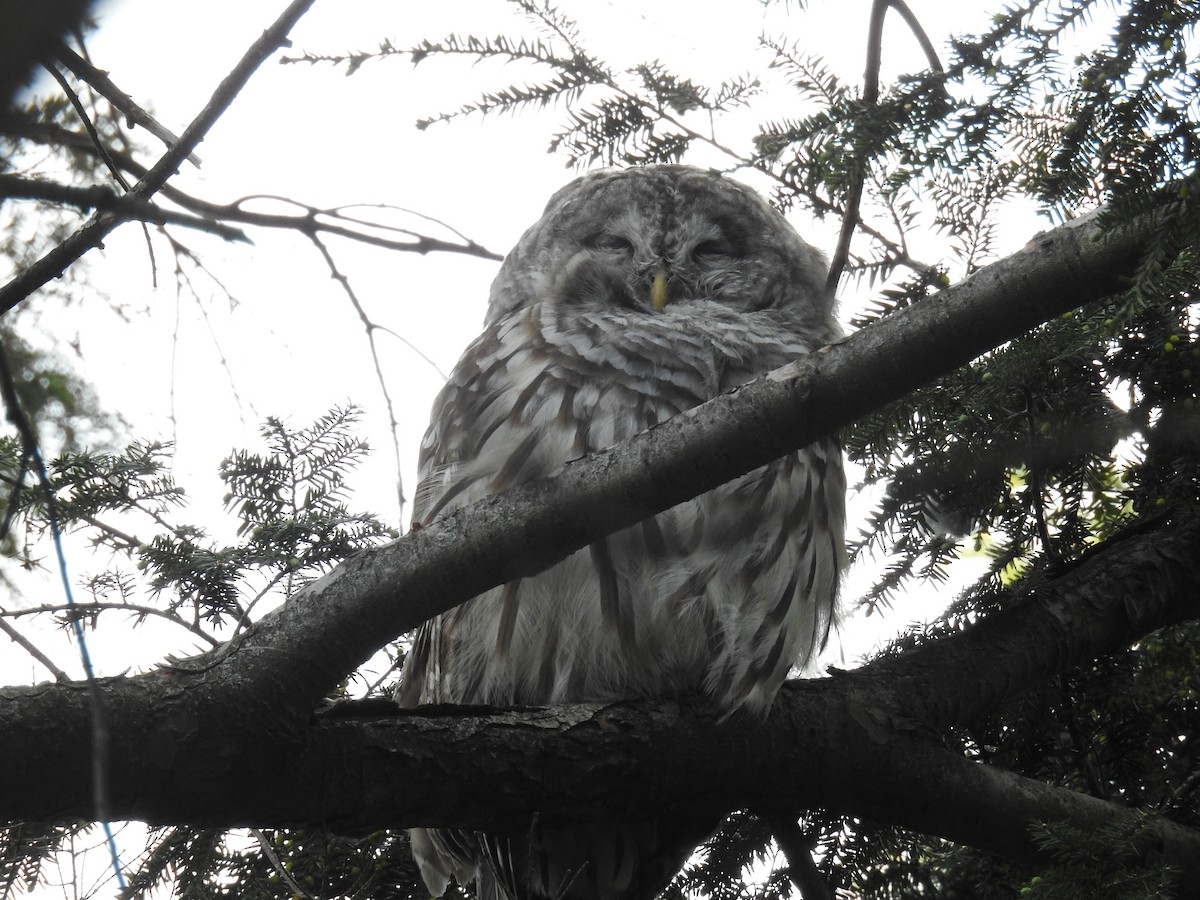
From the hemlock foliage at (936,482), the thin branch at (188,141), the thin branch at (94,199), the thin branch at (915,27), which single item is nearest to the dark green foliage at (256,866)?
the hemlock foliage at (936,482)

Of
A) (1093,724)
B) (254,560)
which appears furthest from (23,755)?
(1093,724)

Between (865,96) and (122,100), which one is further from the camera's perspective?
(865,96)

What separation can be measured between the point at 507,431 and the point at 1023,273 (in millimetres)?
1390

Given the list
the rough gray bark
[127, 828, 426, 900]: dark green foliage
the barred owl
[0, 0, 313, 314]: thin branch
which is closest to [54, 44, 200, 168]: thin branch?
[0, 0, 313, 314]: thin branch

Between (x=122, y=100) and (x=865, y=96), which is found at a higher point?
(x=865, y=96)

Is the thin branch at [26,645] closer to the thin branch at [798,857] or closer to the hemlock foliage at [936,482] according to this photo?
the hemlock foliage at [936,482]

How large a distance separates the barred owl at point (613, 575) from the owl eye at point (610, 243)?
615mm

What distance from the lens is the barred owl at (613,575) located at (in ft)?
8.84

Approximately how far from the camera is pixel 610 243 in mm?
3934

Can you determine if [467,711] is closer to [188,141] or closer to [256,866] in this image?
[256,866]

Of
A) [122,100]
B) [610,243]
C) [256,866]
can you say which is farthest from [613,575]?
[610,243]

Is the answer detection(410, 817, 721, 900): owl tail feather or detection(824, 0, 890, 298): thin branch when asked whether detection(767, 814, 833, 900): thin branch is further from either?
detection(824, 0, 890, 298): thin branch

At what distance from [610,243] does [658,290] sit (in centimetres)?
43

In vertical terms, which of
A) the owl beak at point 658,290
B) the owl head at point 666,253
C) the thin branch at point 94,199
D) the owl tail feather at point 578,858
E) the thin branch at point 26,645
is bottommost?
the owl tail feather at point 578,858
